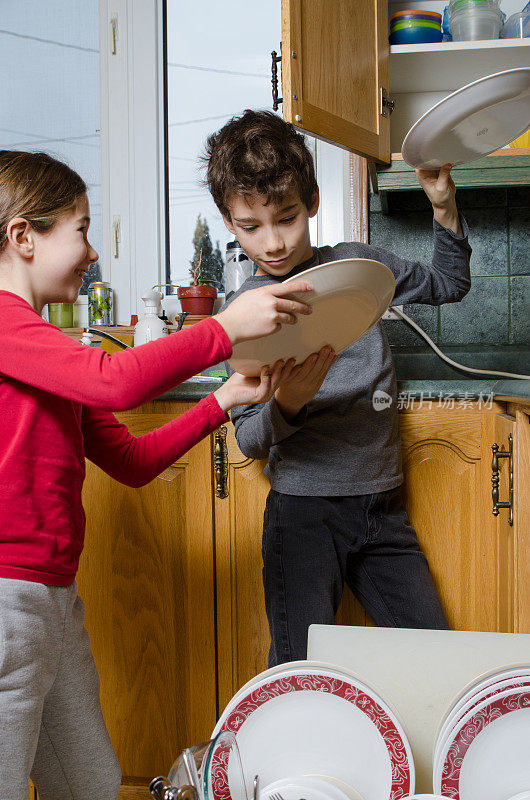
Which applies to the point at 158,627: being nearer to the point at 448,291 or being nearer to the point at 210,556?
the point at 210,556

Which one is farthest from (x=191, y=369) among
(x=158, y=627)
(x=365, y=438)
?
(x=158, y=627)

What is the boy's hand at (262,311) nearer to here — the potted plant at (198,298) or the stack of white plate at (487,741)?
the stack of white plate at (487,741)

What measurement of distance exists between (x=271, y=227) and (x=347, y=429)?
14.3 inches

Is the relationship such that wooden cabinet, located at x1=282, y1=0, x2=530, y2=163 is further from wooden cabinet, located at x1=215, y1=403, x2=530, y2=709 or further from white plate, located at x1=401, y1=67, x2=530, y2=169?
wooden cabinet, located at x1=215, y1=403, x2=530, y2=709

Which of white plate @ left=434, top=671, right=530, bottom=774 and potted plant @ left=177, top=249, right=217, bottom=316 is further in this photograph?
potted plant @ left=177, top=249, right=217, bottom=316

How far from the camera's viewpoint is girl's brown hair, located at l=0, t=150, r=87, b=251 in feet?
2.97

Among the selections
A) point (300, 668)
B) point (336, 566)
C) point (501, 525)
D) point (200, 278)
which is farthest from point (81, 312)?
point (300, 668)

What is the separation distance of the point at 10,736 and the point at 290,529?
1.85ft

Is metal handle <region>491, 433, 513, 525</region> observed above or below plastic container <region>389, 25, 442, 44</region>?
below

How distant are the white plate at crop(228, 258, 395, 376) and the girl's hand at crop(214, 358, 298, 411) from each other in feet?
0.05

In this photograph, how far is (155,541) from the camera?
1.45 meters

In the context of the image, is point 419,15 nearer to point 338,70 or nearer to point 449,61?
point 449,61

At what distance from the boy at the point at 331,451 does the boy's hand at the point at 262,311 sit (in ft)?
1.24

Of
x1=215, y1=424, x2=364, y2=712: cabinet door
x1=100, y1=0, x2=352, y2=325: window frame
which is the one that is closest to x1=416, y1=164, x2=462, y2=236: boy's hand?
x1=215, y1=424, x2=364, y2=712: cabinet door
